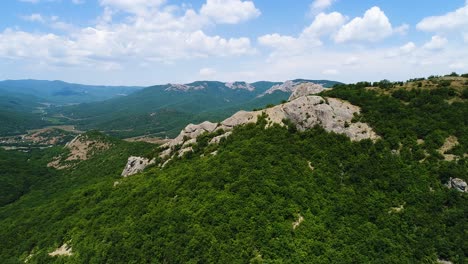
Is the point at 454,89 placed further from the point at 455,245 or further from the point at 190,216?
the point at 190,216

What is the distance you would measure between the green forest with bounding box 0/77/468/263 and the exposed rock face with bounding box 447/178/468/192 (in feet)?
2.53

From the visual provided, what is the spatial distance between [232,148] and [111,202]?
76.1ft

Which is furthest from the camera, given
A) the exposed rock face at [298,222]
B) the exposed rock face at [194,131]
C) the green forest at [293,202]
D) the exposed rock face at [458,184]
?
the exposed rock face at [194,131]

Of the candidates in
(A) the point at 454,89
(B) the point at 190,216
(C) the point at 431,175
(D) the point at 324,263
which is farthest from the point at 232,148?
(A) the point at 454,89

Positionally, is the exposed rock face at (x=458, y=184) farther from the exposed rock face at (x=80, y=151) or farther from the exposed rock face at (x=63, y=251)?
the exposed rock face at (x=80, y=151)

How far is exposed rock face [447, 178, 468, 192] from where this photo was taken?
133ft

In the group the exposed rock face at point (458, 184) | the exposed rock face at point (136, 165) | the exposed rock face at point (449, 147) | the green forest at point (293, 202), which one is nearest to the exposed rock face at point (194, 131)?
the exposed rock face at point (136, 165)

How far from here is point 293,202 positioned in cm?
3903

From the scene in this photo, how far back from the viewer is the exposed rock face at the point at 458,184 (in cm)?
4041

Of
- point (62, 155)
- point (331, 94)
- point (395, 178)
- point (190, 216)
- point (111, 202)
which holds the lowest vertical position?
point (62, 155)

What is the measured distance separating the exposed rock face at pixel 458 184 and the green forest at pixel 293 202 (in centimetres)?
77

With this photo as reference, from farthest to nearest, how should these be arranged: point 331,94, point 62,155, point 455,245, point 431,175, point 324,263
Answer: point 62,155
point 331,94
point 431,175
point 455,245
point 324,263

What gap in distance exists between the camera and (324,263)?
32219mm

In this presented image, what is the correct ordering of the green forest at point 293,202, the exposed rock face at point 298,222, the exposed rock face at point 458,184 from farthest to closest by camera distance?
the exposed rock face at point 458,184 → the exposed rock face at point 298,222 → the green forest at point 293,202
